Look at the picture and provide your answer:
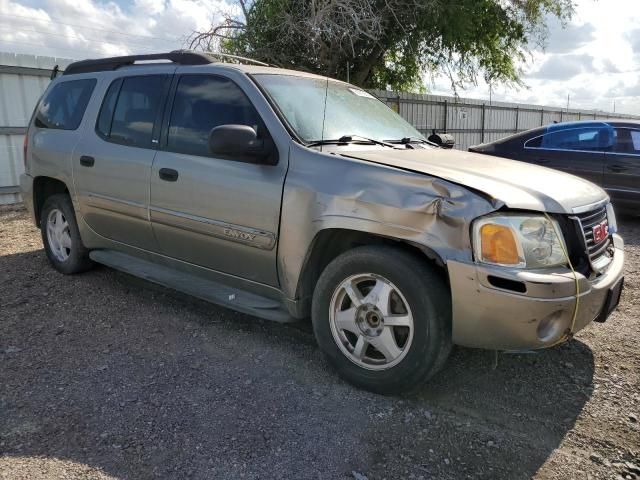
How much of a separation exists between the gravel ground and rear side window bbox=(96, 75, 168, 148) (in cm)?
143

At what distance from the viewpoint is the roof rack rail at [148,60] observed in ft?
12.9

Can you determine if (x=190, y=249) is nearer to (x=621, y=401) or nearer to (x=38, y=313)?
(x=38, y=313)

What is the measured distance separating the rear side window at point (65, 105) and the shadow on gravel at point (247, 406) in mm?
1825

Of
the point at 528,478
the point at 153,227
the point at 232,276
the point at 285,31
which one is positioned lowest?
the point at 528,478

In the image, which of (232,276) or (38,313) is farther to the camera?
(38,313)

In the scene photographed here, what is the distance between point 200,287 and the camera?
373cm

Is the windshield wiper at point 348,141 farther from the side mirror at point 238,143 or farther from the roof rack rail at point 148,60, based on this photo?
the roof rack rail at point 148,60

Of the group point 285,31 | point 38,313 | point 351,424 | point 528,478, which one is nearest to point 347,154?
point 351,424

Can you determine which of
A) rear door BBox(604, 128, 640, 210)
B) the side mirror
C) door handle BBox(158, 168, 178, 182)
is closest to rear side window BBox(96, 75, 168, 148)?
door handle BBox(158, 168, 178, 182)

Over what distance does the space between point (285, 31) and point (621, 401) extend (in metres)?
10.8

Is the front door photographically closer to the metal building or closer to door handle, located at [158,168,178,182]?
door handle, located at [158,168,178,182]

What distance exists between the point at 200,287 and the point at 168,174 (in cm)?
83

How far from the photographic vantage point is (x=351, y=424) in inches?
107

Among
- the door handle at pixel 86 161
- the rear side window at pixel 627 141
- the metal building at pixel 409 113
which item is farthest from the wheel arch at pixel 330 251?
the metal building at pixel 409 113
